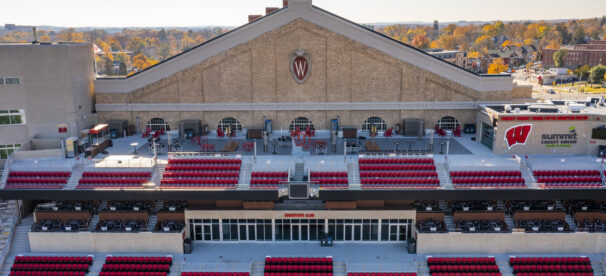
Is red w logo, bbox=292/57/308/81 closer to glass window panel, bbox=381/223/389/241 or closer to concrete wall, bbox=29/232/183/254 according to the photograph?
glass window panel, bbox=381/223/389/241

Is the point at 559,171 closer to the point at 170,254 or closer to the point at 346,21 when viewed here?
the point at 346,21

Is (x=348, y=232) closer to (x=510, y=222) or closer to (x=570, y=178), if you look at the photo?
(x=510, y=222)

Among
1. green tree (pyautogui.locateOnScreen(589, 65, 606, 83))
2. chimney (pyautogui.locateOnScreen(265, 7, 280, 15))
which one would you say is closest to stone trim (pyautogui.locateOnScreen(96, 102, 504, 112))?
chimney (pyautogui.locateOnScreen(265, 7, 280, 15))

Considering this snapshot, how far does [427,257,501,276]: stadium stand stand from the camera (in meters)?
31.7

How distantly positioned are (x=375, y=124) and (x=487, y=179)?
14078 mm

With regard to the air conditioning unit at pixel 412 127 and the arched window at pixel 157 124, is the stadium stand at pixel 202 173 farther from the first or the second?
the air conditioning unit at pixel 412 127

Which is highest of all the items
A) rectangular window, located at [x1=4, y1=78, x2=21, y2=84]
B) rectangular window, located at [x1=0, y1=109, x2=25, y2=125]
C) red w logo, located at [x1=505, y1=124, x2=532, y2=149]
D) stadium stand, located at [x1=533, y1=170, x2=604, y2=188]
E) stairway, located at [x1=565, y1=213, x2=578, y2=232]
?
rectangular window, located at [x1=4, y1=78, x2=21, y2=84]

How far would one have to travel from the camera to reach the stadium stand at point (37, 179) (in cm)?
3541

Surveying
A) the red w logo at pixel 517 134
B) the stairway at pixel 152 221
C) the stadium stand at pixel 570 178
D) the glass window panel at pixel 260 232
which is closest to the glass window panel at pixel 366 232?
the glass window panel at pixel 260 232

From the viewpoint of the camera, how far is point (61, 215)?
35906mm

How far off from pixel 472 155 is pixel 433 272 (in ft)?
40.5

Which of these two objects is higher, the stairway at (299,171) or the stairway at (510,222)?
the stairway at (299,171)

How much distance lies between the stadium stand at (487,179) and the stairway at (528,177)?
39 cm

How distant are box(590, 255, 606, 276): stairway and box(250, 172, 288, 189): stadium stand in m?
23.7
